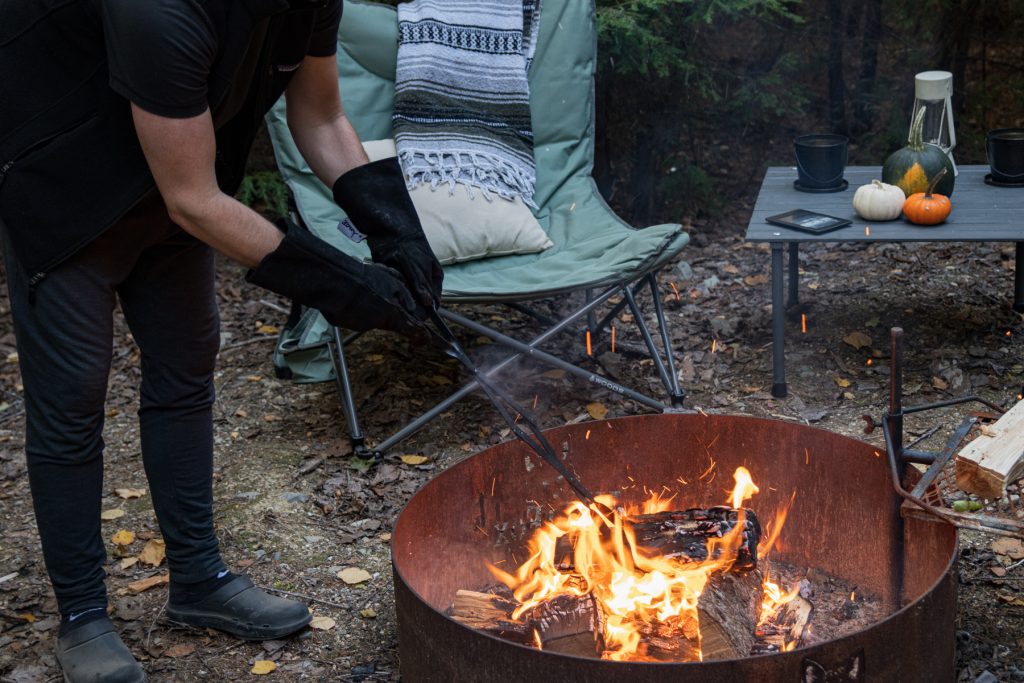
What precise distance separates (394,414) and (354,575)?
0.90 m

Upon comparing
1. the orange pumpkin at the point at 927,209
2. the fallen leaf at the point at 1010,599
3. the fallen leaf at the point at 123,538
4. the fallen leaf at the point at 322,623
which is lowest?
the fallen leaf at the point at 322,623

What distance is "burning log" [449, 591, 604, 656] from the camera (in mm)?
2105

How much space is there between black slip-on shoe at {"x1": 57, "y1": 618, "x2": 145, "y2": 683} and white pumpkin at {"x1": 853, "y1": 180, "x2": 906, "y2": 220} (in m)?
2.48

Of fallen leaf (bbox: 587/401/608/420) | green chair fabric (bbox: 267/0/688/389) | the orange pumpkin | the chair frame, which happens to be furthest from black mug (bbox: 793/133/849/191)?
fallen leaf (bbox: 587/401/608/420)

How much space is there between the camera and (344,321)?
2004mm

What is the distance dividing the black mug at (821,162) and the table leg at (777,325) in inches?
20.9

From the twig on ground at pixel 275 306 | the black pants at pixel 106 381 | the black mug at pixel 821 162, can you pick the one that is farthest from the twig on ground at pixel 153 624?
the black mug at pixel 821 162

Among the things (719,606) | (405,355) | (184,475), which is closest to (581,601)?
(719,606)

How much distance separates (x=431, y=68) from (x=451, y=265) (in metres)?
0.76

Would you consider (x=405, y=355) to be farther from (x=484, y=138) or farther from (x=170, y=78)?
(x=170, y=78)

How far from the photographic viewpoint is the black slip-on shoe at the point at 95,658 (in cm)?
219

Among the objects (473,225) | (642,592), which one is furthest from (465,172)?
(642,592)

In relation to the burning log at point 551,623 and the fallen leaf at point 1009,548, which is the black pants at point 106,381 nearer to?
the burning log at point 551,623

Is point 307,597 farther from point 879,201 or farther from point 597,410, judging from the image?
point 879,201
